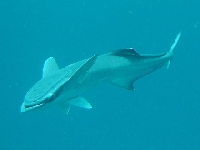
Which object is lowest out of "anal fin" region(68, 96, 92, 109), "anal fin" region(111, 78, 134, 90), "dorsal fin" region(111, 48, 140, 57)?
"anal fin" region(68, 96, 92, 109)

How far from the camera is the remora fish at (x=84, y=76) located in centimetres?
376

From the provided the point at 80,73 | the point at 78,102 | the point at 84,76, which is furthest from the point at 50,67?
the point at 80,73

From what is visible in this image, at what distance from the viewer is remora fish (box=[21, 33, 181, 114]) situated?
3.76m

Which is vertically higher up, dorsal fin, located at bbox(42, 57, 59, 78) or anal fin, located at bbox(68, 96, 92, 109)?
dorsal fin, located at bbox(42, 57, 59, 78)

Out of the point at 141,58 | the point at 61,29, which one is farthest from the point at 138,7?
the point at 141,58

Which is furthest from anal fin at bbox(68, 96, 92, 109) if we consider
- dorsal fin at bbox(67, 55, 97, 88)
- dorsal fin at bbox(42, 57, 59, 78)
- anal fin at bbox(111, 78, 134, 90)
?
dorsal fin at bbox(42, 57, 59, 78)

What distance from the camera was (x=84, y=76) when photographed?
4.14 meters

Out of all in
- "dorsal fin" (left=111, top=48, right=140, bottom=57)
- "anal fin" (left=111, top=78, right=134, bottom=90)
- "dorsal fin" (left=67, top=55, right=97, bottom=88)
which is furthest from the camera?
"anal fin" (left=111, top=78, right=134, bottom=90)

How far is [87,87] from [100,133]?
7398 millimetres

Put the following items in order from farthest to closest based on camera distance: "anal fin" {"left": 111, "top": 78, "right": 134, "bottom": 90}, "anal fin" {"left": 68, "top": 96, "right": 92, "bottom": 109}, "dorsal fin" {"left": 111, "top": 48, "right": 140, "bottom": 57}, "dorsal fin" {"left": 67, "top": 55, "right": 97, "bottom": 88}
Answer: "anal fin" {"left": 111, "top": 78, "right": 134, "bottom": 90}
"dorsal fin" {"left": 111, "top": 48, "right": 140, "bottom": 57}
"anal fin" {"left": 68, "top": 96, "right": 92, "bottom": 109}
"dorsal fin" {"left": 67, "top": 55, "right": 97, "bottom": 88}

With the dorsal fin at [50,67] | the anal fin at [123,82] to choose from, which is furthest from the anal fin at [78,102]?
the dorsal fin at [50,67]

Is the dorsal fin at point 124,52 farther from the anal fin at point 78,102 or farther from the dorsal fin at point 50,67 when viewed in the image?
the dorsal fin at point 50,67

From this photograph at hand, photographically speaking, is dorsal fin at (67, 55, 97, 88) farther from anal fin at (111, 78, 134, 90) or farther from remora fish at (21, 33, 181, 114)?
anal fin at (111, 78, 134, 90)

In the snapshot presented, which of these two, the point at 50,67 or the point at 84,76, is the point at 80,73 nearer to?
the point at 84,76
